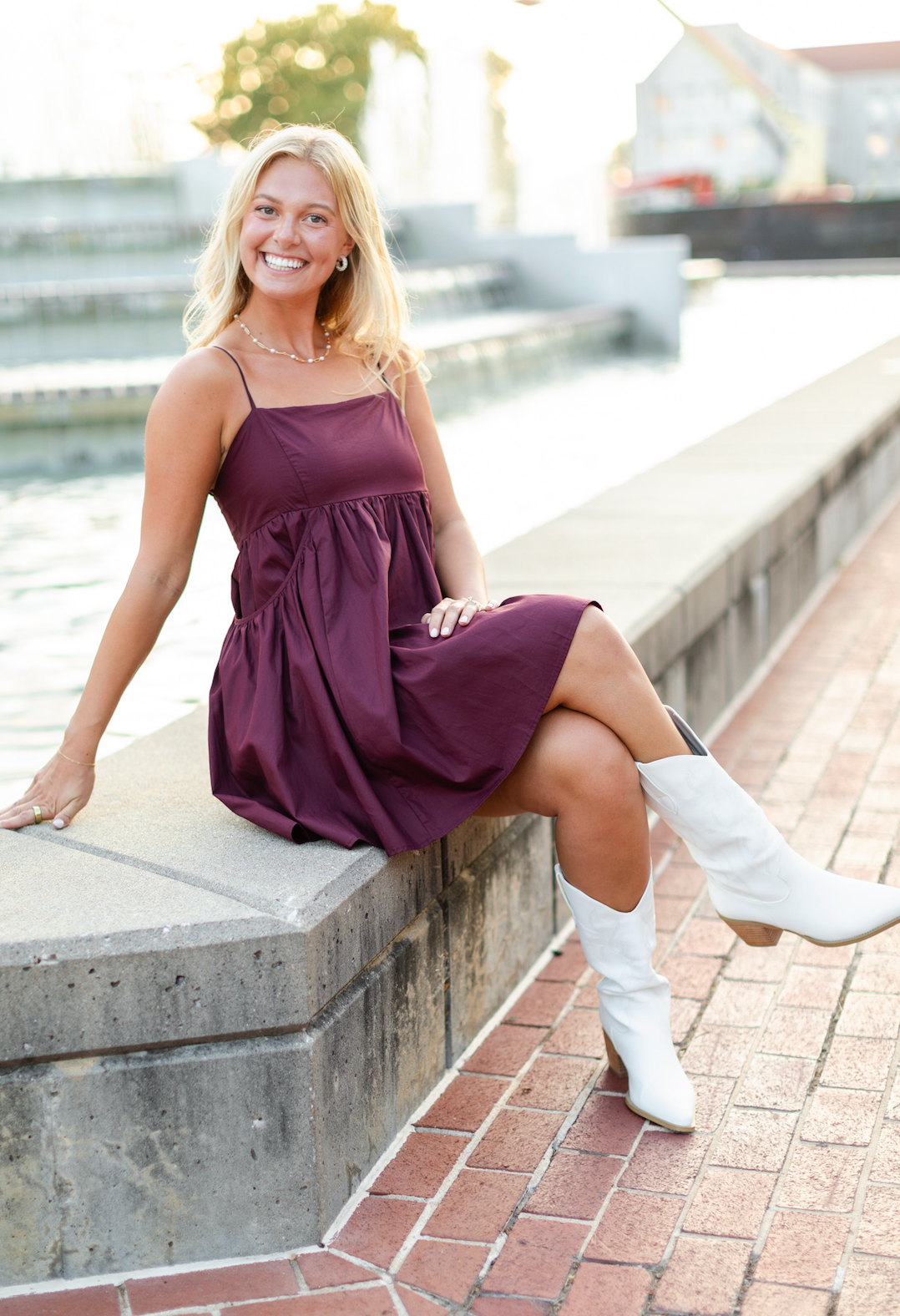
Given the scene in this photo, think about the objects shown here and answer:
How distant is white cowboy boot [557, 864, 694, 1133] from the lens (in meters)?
2.41

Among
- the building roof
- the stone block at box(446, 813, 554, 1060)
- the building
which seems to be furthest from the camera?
the building roof

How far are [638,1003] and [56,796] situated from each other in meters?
1.03

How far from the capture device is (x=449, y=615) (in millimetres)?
2445

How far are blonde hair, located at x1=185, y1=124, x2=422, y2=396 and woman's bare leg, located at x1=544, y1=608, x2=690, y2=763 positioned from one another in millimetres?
721

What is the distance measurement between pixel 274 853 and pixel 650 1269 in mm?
811

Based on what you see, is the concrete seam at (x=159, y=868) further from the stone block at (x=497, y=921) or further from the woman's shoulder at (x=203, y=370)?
the woman's shoulder at (x=203, y=370)

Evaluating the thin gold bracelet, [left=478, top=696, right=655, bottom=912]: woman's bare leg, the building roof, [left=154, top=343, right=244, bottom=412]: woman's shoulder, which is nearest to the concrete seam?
the thin gold bracelet

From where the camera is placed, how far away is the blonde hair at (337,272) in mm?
2518

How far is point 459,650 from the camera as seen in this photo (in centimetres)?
233

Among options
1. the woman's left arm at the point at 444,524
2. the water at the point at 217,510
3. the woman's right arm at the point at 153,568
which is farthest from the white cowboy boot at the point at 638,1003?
the water at the point at 217,510

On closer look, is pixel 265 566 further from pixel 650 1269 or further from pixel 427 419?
pixel 650 1269

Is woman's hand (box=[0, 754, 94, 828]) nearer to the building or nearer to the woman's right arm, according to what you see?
the woman's right arm

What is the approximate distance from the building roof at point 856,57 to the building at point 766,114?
103 millimetres

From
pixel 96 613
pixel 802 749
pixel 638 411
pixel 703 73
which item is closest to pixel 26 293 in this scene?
pixel 638 411
